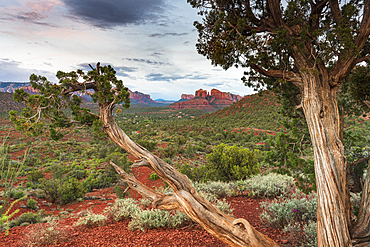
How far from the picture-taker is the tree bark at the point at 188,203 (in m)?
2.70

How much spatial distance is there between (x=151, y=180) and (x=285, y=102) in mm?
9782

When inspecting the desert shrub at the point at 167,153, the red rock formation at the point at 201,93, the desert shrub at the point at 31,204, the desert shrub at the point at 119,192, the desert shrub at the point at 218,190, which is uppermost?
the red rock formation at the point at 201,93

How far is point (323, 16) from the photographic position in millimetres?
3582

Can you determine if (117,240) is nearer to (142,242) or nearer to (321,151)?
(142,242)

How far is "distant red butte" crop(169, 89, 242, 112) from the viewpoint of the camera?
13100 cm

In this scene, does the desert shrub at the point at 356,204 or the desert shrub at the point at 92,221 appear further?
the desert shrub at the point at 92,221

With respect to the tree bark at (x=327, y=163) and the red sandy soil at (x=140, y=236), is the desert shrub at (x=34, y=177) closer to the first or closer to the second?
the red sandy soil at (x=140, y=236)

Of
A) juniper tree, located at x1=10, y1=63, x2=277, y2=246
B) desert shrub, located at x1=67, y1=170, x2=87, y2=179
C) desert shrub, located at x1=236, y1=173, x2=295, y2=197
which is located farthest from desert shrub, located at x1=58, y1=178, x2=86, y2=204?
desert shrub, located at x1=236, y1=173, x2=295, y2=197

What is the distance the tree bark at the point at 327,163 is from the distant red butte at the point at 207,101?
120899mm

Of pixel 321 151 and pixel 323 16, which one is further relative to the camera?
pixel 323 16

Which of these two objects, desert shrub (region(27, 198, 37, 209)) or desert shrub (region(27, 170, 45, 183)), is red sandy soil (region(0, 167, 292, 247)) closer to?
desert shrub (region(27, 198, 37, 209))

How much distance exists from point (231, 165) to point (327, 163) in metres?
5.39

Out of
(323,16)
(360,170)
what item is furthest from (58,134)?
(323,16)

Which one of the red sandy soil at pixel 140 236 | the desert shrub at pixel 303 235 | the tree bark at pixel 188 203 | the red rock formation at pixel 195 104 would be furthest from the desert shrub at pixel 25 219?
the red rock formation at pixel 195 104
